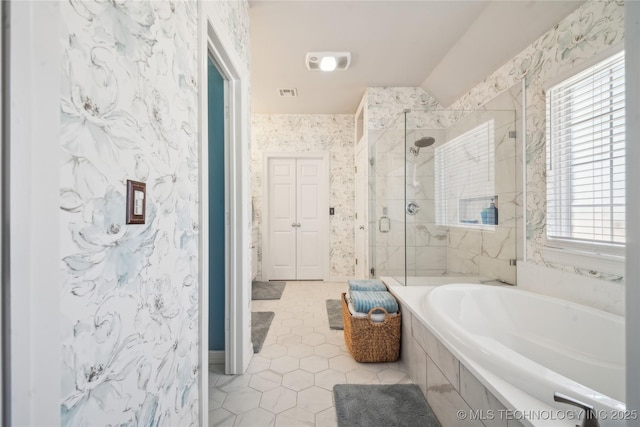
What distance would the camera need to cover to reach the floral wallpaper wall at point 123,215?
505 mm

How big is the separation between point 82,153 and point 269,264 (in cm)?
375

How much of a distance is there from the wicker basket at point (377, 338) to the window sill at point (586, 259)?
3.38 ft

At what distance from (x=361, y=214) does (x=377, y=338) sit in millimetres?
1979

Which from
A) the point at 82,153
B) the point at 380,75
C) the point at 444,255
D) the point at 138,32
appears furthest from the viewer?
the point at 380,75

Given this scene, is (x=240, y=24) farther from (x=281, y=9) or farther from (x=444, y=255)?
(x=444, y=255)

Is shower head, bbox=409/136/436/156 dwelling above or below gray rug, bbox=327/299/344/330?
above

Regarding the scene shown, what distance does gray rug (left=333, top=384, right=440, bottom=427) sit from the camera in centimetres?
132

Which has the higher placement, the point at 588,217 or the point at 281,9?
the point at 281,9

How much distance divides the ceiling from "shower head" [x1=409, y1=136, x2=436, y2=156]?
0.66 m

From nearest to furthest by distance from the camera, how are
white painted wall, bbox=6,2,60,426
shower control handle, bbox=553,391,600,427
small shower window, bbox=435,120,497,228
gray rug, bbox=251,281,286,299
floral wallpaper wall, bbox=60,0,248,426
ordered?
1. white painted wall, bbox=6,2,60,426
2. floral wallpaper wall, bbox=60,0,248,426
3. shower control handle, bbox=553,391,600,427
4. small shower window, bbox=435,120,497,228
5. gray rug, bbox=251,281,286,299

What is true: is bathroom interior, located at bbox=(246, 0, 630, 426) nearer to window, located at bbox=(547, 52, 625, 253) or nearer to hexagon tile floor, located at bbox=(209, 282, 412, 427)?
window, located at bbox=(547, 52, 625, 253)

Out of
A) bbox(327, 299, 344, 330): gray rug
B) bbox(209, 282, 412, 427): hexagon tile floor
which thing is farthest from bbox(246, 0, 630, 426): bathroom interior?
bbox(327, 299, 344, 330): gray rug

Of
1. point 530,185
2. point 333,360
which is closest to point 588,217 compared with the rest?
point 530,185

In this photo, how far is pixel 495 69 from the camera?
7.49 ft
